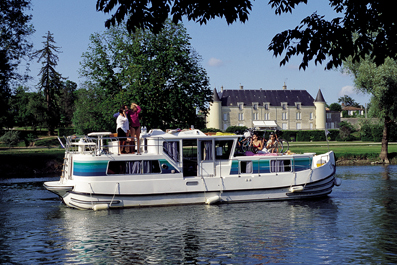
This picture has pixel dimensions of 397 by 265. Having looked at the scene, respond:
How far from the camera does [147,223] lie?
1855 centimetres

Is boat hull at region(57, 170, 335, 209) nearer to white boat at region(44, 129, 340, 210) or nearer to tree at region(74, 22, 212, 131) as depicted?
white boat at region(44, 129, 340, 210)

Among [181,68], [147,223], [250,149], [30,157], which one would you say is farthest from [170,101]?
[147,223]

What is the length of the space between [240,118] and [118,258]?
346ft

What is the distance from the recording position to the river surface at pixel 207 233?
13.8 metres

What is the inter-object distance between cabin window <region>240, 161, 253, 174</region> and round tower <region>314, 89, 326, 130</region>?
99.6 meters

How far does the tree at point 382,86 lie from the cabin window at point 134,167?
90.4 ft

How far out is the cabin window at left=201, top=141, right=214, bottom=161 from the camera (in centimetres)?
2262

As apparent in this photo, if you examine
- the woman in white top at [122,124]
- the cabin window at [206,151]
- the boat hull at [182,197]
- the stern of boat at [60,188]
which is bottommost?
the boat hull at [182,197]

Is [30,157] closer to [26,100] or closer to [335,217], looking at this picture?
[335,217]

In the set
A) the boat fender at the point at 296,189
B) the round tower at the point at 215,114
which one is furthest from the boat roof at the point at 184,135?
the round tower at the point at 215,114

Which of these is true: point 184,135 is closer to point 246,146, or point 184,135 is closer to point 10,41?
point 246,146

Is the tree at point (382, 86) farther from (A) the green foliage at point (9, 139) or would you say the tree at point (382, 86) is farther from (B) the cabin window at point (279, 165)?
(A) the green foliage at point (9, 139)

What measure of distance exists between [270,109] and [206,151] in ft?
322

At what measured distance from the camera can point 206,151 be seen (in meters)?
22.7
